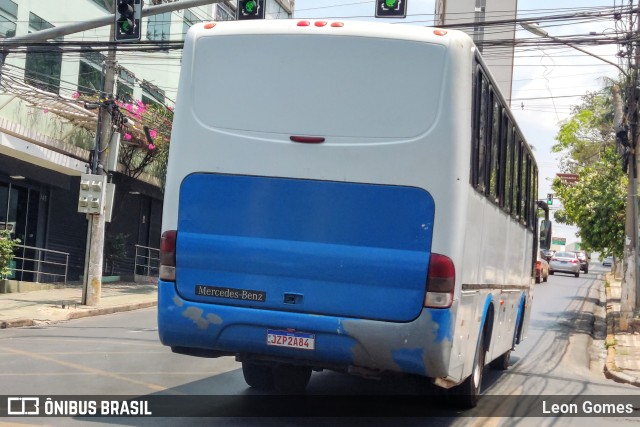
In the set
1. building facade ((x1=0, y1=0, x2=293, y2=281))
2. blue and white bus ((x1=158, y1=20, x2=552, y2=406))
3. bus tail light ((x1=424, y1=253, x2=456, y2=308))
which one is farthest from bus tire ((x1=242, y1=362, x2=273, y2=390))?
building facade ((x1=0, y1=0, x2=293, y2=281))

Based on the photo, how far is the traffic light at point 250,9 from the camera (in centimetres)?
1491

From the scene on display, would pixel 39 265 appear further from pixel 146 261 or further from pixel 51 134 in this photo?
pixel 146 261

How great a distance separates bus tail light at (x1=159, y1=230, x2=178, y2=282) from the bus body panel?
0.17 ft

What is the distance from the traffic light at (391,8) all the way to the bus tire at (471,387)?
6.85 meters

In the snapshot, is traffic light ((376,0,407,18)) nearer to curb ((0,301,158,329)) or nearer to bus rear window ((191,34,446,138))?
bus rear window ((191,34,446,138))

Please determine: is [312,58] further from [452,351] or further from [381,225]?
[452,351]

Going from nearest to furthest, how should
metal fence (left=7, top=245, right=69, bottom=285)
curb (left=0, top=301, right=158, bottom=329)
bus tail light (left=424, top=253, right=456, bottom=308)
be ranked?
bus tail light (left=424, top=253, right=456, bottom=308) < curb (left=0, top=301, right=158, bottom=329) < metal fence (left=7, top=245, right=69, bottom=285)

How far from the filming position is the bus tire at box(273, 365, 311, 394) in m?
9.25

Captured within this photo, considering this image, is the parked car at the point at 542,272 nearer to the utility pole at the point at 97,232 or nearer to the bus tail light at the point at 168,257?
the utility pole at the point at 97,232

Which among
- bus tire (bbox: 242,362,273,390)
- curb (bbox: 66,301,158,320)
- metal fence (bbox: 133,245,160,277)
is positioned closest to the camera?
bus tire (bbox: 242,362,273,390)

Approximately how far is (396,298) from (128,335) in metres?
→ 9.51

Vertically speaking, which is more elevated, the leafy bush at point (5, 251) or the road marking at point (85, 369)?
the leafy bush at point (5, 251)

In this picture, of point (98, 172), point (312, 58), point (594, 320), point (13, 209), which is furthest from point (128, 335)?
point (594, 320)

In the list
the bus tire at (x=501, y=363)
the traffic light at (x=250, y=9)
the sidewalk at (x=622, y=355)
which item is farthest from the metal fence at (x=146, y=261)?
the bus tire at (x=501, y=363)
